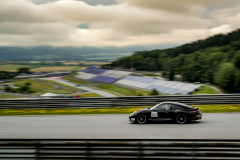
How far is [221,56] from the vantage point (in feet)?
83.1

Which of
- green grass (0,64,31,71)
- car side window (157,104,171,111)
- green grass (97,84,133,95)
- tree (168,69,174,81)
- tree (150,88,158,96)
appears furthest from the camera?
tree (168,69,174,81)

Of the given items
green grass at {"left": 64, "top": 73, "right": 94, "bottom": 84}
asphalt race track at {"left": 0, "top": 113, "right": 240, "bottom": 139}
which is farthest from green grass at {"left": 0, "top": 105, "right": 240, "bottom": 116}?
green grass at {"left": 64, "top": 73, "right": 94, "bottom": 84}

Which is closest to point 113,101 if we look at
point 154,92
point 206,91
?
point 154,92

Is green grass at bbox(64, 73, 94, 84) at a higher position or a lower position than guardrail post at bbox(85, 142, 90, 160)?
higher

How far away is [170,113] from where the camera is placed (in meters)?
9.63

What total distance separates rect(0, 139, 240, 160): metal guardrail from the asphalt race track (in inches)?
120

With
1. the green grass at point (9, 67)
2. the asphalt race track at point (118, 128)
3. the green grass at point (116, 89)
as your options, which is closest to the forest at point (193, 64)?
the green grass at point (116, 89)

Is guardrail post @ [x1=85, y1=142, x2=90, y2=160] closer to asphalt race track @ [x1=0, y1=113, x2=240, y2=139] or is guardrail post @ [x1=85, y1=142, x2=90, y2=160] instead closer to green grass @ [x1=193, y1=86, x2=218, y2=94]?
asphalt race track @ [x1=0, y1=113, x2=240, y2=139]

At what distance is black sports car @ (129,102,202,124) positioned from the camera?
9.43 m

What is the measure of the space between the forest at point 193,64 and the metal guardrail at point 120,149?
43.3ft

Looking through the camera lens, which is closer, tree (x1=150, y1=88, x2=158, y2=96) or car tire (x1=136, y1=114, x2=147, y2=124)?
car tire (x1=136, y1=114, x2=147, y2=124)

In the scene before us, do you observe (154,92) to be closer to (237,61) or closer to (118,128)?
(118,128)

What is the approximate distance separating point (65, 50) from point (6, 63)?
4.63 m

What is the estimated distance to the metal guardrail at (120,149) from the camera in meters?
4.48
